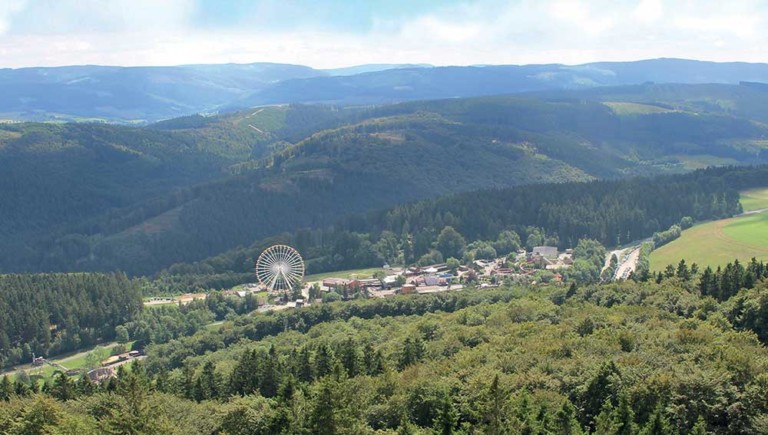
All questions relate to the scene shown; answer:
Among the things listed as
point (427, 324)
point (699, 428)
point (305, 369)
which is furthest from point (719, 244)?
point (699, 428)

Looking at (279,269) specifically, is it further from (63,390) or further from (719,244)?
(719,244)

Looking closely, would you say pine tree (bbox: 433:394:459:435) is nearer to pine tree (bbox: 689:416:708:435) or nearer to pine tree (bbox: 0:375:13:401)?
pine tree (bbox: 689:416:708:435)

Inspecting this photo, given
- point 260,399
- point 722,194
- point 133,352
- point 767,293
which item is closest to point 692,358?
point 767,293

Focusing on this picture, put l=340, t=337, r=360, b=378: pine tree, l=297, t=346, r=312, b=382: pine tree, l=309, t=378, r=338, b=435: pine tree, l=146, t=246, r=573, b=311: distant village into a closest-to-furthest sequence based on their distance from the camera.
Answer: l=309, t=378, r=338, b=435: pine tree, l=340, t=337, r=360, b=378: pine tree, l=297, t=346, r=312, b=382: pine tree, l=146, t=246, r=573, b=311: distant village

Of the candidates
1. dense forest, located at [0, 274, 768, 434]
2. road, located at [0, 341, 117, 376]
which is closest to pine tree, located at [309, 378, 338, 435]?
dense forest, located at [0, 274, 768, 434]

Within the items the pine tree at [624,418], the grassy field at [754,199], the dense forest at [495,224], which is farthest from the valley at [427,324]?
the grassy field at [754,199]

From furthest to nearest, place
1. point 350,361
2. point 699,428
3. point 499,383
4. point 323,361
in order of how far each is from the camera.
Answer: point 323,361, point 350,361, point 499,383, point 699,428

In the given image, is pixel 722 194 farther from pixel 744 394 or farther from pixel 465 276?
pixel 744 394

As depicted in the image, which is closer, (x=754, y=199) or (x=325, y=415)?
(x=325, y=415)
